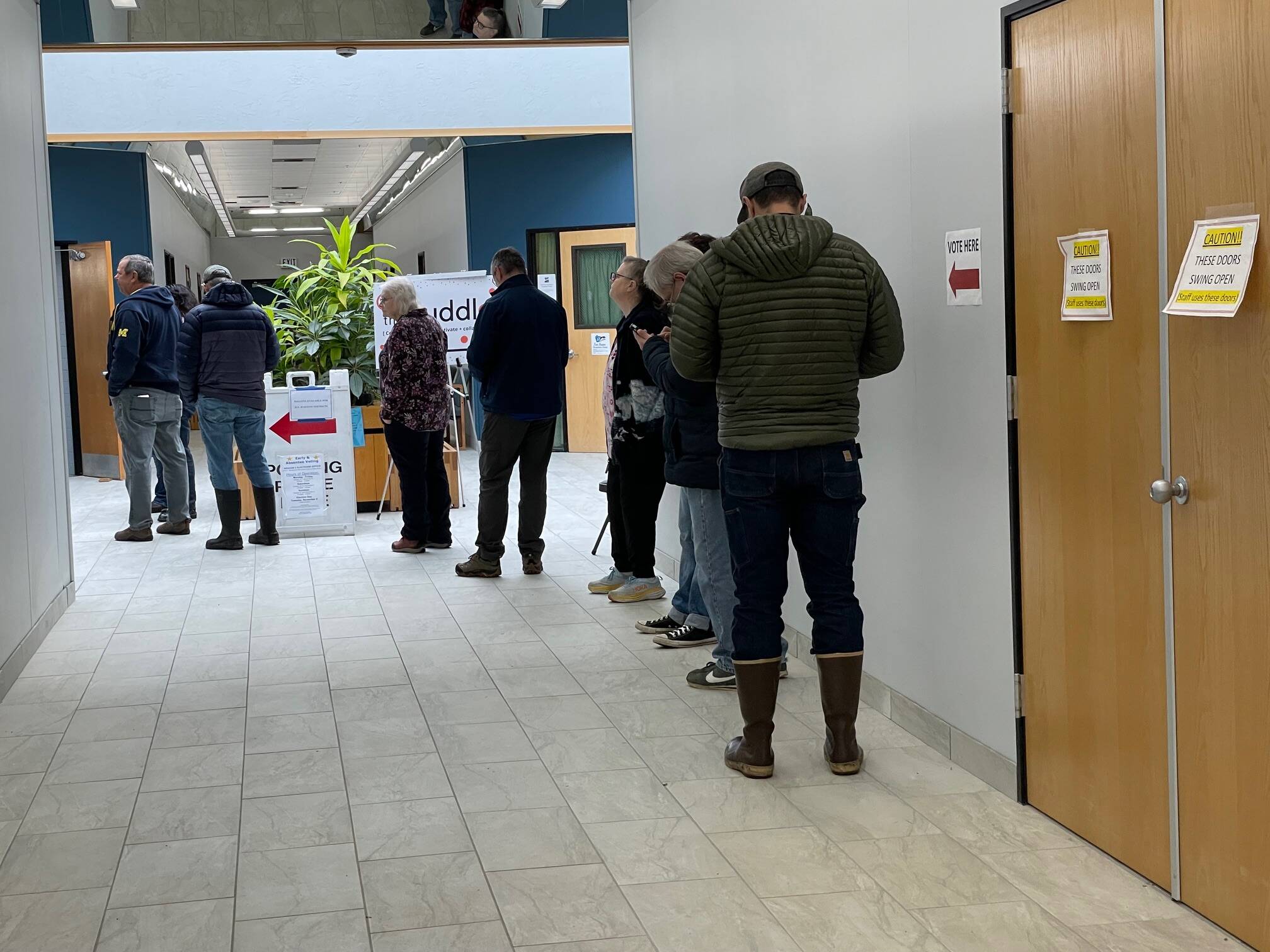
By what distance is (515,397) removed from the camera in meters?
6.53

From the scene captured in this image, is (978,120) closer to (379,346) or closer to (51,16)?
(51,16)

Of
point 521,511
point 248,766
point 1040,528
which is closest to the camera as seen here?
point 1040,528

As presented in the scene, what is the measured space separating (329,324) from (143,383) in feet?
4.56

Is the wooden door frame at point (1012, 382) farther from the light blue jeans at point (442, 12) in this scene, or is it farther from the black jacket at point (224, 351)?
the black jacket at point (224, 351)

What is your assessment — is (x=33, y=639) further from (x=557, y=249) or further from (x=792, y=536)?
(x=557, y=249)

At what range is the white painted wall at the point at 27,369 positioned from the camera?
4984mm

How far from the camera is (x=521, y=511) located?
22.5 ft

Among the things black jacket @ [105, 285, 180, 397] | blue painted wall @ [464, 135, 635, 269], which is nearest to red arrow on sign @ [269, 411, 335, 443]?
black jacket @ [105, 285, 180, 397]

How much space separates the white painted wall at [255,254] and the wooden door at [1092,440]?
26497mm

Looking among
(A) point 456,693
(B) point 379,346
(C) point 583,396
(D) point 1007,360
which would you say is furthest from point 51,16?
(C) point 583,396

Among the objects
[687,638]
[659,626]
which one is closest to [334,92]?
[659,626]

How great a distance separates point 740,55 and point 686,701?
2549 mm

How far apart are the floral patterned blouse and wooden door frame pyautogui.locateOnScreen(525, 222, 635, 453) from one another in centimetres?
544

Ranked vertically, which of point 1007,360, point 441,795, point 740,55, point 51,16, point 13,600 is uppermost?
point 51,16
